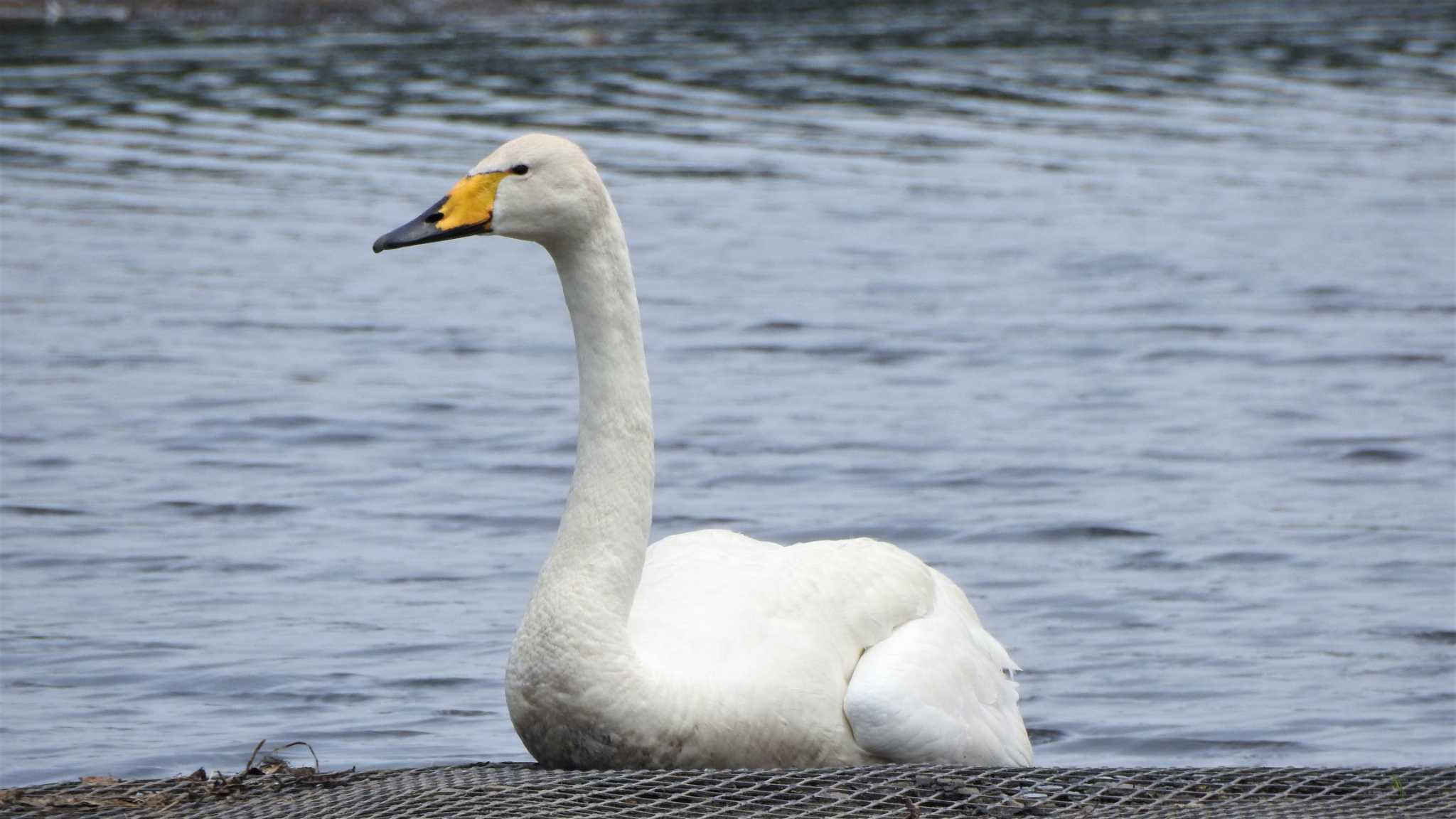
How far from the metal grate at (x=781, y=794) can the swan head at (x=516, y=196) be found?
1.36 meters

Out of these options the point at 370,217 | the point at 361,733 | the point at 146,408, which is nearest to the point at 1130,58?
the point at 370,217

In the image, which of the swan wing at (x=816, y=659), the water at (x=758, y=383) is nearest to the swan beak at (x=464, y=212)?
the swan wing at (x=816, y=659)

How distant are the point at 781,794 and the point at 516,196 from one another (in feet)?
5.35

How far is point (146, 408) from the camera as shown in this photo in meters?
12.1

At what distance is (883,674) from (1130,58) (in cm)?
2295

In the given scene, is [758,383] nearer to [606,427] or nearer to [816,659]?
[606,427]

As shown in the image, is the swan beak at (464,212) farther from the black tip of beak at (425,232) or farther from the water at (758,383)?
the water at (758,383)

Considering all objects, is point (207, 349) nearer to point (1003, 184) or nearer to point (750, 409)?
point (750, 409)

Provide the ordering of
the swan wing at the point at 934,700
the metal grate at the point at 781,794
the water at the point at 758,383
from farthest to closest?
the water at the point at 758,383 → the swan wing at the point at 934,700 → the metal grate at the point at 781,794

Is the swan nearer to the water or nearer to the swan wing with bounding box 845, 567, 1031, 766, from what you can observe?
the swan wing with bounding box 845, 567, 1031, 766

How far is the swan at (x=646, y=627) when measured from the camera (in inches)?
213

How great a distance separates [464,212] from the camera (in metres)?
5.47

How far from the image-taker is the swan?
542cm

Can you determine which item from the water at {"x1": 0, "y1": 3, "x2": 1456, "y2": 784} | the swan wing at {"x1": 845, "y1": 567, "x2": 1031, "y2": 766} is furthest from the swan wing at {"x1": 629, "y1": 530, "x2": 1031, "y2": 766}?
the water at {"x1": 0, "y1": 3, "x2": 1456, "y2": 784}
